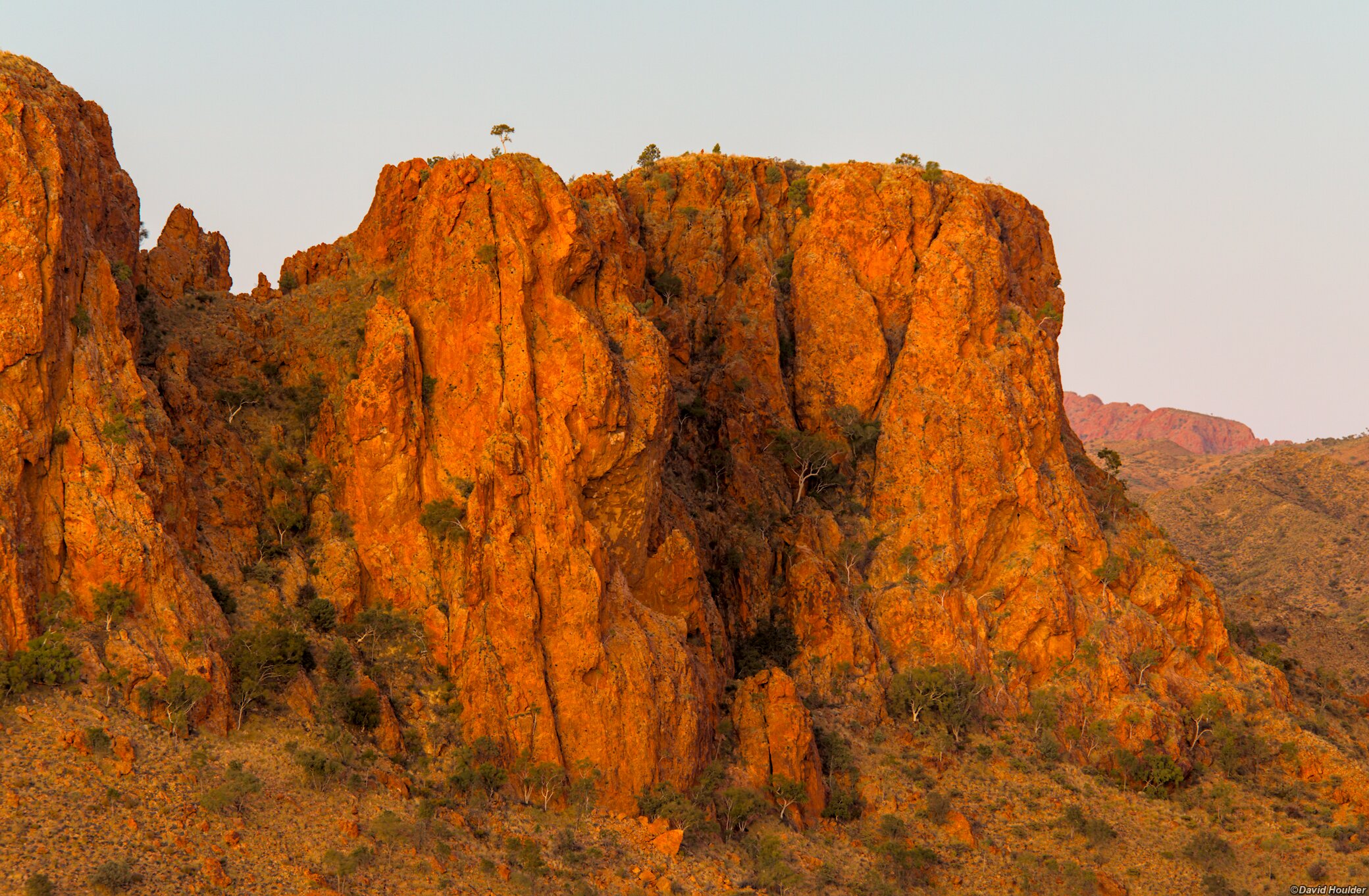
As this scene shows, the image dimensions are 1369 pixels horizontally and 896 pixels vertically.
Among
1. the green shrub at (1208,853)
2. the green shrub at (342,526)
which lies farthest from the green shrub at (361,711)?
the green shrub at (1208,853)

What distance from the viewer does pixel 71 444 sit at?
43.3 m

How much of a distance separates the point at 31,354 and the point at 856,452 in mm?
39580

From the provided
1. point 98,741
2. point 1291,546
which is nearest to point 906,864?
point 98,741

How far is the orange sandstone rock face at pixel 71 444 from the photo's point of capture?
41.7 m

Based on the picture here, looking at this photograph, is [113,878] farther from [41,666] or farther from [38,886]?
[41,666]

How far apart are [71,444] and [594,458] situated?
1966cm

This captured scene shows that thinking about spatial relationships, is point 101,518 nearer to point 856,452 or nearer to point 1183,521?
point 856,452

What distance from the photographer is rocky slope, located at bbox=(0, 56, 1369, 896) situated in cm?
4441

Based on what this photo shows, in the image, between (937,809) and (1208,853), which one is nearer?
(937,809)

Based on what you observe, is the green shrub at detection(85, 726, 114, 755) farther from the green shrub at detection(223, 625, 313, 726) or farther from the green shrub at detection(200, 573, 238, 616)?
the green shrub at detection(200, 573, 238, 616)

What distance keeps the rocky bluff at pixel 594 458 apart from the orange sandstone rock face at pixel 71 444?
0.12 metres

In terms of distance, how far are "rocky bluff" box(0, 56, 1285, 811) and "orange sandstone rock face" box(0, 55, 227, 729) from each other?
0.12m

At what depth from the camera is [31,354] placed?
4247 centimetres

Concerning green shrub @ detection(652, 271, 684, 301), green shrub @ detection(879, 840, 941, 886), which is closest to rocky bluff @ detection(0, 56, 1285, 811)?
green shrub @ detection(652, 271, 684, 301)
